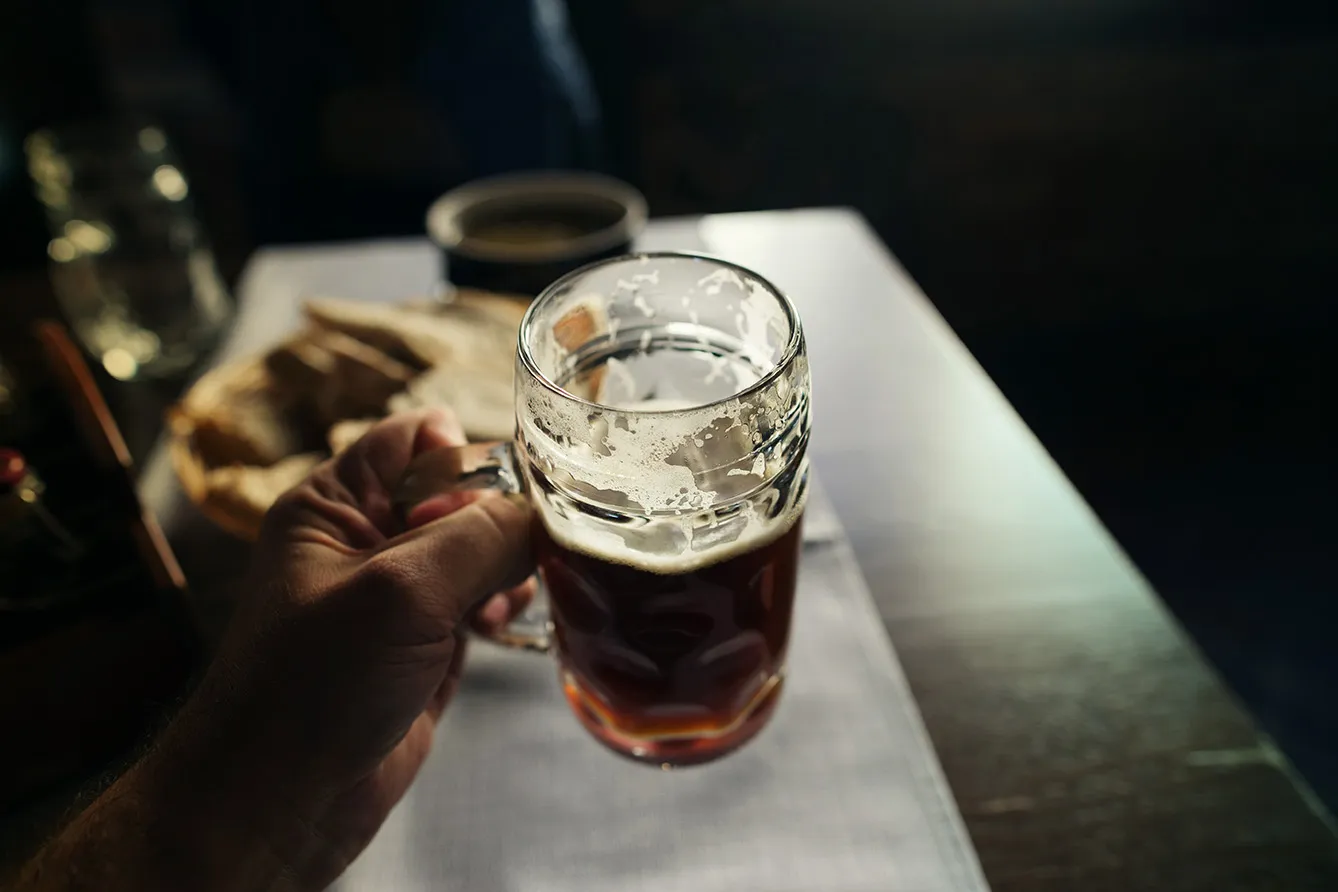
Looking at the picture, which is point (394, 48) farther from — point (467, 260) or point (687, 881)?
point (687, 881)

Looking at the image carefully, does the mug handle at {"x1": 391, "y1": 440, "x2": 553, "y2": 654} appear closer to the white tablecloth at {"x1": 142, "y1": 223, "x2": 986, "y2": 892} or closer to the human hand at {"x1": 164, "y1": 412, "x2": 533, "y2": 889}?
the human hand at {"x1": 164, "y1": 412, "x2": 533, "y2": 889}

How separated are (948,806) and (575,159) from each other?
3.78 feet

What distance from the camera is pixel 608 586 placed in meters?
0.43

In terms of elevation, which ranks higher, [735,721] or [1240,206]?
[735,721]

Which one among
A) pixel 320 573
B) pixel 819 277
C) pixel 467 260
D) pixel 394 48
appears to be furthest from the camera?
pixel 394 48

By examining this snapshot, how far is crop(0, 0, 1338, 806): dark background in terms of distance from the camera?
1.38 meters

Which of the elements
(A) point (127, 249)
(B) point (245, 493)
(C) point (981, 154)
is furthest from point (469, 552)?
(C) point (981, 154)

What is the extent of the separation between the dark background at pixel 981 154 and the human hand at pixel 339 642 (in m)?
1.03

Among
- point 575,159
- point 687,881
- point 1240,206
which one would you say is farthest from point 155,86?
point 1240,206

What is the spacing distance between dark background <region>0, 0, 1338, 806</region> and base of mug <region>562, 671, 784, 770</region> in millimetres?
1008

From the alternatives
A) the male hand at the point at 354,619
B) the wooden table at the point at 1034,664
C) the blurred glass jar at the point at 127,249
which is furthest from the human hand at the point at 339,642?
the blurred glass jar at the point at 127,249

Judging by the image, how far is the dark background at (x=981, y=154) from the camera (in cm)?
138

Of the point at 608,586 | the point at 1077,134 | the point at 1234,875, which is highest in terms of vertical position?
the point at 608,586

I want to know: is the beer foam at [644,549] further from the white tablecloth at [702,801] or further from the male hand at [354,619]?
the white tablecloth at [702,801]
